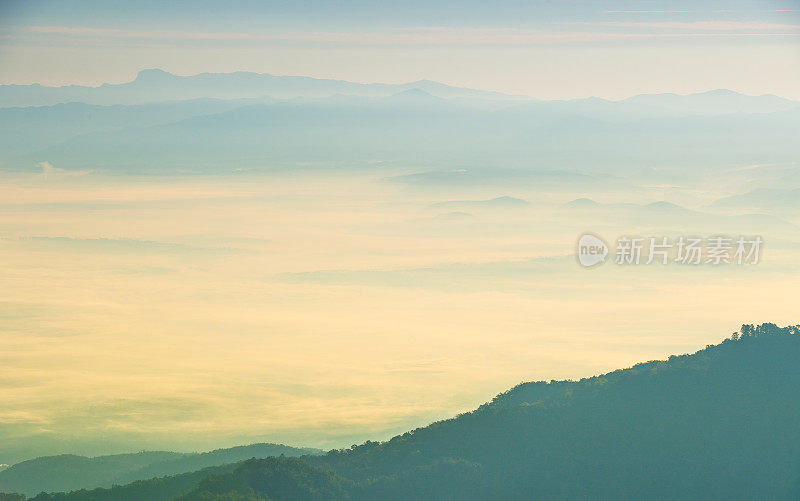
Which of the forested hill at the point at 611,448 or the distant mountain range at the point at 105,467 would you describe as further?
the distant mountain range at the point at 105,467

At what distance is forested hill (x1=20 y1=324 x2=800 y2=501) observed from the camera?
19.8 metres

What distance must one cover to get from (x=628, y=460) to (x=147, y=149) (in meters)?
124

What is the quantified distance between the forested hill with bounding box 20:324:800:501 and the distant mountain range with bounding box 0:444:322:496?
10740 millimetres

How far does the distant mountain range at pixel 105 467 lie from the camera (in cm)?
3212

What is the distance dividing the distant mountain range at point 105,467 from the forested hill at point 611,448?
10740 millimetres

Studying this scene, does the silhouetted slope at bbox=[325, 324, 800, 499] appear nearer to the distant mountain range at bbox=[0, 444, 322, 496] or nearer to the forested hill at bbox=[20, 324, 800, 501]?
the forested hill at bbox=[20, 324, 800, 501]

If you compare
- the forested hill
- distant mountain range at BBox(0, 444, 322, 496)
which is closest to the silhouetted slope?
the forested hill

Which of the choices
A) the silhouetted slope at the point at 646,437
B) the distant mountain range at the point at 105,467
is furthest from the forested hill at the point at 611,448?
the distant mountain range at the point at 105,467

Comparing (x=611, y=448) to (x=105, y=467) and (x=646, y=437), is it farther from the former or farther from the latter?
(x=105, y=467)

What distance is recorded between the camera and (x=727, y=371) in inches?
928

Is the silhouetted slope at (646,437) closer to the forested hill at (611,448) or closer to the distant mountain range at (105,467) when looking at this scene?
the forested hill at (611,448)

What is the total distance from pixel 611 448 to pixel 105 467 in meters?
20.2

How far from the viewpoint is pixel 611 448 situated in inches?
837

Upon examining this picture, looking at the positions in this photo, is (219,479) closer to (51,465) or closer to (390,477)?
(390,477)
